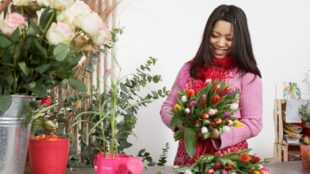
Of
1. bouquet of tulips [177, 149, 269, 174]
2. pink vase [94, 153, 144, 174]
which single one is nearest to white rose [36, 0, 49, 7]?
pink vase [94, 153, 144, 174]

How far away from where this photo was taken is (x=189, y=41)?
334 centimetres

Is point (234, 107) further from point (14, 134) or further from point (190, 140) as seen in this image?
point (14, 134)

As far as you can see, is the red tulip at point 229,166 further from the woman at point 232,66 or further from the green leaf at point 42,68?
the green leaf at point 42,68

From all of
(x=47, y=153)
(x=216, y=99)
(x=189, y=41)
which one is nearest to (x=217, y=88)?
(x=216, y=99)

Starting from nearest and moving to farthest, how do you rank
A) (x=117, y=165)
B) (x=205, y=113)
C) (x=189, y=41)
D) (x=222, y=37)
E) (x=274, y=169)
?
(x=117, y=165), (x=205, y=113), (x=274, y=169), (x=222, y=37), (x=189, y=41)

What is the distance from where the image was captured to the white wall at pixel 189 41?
3.20 m

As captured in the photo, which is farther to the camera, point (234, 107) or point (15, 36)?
point (234, 107)

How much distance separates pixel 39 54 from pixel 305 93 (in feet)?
10.4

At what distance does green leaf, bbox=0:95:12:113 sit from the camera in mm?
809

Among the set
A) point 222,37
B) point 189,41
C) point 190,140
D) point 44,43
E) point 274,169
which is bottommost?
point 274,169

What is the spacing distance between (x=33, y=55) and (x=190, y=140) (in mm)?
529

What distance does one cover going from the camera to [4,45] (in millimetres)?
804

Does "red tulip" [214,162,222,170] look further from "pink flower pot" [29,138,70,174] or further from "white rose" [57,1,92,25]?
"white rose" [57,1,92,25]

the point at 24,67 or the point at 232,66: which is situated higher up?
the point at 232,66
